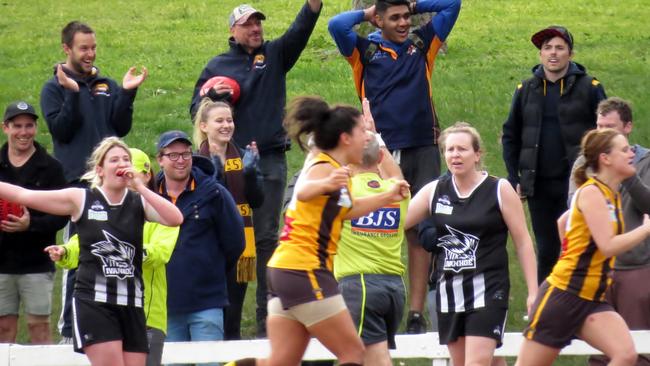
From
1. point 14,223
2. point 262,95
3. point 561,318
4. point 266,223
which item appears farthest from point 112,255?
point 262,95

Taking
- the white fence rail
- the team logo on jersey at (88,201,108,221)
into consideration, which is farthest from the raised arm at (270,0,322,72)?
the team logo on jersey at (88,201,108,221)

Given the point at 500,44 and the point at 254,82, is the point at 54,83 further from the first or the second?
the point at 500,44

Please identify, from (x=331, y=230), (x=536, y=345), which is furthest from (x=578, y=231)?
(x=331, y=230)

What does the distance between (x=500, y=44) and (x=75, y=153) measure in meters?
12.0

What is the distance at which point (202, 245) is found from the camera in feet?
31.1

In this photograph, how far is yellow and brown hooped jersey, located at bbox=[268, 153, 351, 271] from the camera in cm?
767

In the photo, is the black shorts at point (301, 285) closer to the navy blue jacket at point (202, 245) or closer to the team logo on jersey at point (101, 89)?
the navy blue jacket at point (202, 245)

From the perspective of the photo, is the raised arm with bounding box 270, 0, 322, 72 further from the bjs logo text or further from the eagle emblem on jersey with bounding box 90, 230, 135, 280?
the eagle emblem on jersey with bounding box 90, 230, 135, 280

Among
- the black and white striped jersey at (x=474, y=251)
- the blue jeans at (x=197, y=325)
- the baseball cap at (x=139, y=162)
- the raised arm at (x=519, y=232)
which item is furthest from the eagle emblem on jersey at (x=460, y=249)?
the baseball cap at (x=139, y=162)

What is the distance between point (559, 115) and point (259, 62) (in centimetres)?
252

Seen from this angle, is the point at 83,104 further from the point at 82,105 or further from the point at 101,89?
the point at 101,89

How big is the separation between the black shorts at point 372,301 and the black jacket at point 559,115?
2.73m

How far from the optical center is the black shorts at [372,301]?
841cm

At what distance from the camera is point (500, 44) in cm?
2150
